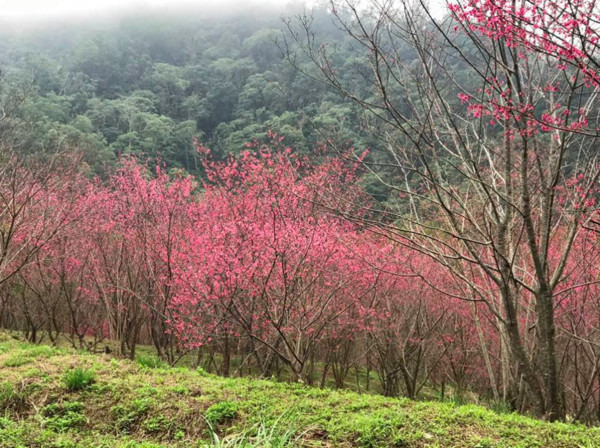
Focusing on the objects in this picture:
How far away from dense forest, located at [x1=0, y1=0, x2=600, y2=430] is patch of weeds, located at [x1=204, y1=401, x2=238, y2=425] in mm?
2014

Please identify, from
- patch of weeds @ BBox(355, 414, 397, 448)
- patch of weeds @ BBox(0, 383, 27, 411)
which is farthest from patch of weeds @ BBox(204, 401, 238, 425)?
patch of weeds @ BBox(0, 383, 27, 411)

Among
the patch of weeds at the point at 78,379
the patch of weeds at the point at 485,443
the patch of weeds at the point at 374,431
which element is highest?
the patch of weeds at the point at 485,443

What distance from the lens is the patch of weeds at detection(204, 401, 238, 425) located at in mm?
3803

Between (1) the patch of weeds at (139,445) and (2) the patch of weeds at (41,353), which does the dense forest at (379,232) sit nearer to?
(2) the patch of weeds at (41,353)

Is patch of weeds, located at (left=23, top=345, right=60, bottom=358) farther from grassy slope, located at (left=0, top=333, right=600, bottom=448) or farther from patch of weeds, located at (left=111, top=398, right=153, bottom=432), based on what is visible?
patch of weeds, located at (left=111, top=398, right=153, bottom=432)

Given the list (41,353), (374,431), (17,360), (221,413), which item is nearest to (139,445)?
(221,413)

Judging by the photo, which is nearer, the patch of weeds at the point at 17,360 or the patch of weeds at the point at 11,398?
the patch of weeds at the point at 11,398

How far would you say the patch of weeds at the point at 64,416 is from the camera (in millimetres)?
3848

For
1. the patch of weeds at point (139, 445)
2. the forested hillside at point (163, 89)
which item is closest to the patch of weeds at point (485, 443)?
the patch of weeds at point (139, 445)

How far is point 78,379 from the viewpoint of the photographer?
4.48 meters

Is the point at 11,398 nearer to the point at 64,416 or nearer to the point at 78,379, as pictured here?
the point at 78,379

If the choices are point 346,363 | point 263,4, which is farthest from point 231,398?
point 263,4

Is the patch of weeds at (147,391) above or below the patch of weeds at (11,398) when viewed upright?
above

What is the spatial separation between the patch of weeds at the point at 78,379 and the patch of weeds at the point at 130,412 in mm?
636
